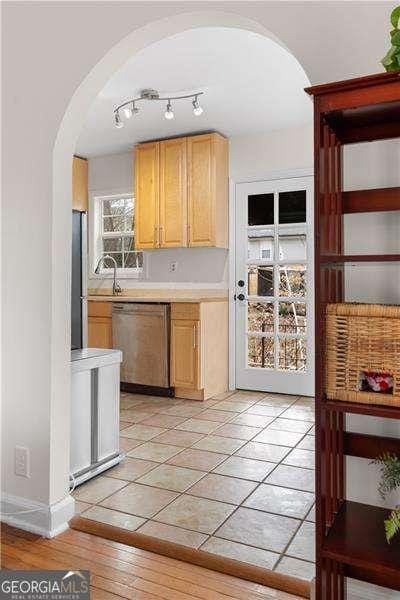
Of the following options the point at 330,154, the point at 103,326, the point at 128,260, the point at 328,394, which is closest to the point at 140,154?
the point at 128,260

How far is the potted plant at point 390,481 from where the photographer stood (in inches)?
47.7

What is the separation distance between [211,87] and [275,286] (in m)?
1.89

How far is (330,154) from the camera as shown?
1.46m

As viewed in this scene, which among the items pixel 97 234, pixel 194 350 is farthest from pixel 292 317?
pixel 97 234

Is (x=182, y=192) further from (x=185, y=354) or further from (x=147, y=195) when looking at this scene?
(x=185, y=354)

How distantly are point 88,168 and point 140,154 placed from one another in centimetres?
95

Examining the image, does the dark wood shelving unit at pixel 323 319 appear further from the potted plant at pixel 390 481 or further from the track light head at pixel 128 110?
the track light head at pixel 128 110

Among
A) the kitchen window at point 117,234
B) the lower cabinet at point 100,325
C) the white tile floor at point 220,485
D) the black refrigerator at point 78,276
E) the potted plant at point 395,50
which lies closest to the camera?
the potted plant at point 395,50

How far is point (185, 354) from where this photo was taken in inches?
170

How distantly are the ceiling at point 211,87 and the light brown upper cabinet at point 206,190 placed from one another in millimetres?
145

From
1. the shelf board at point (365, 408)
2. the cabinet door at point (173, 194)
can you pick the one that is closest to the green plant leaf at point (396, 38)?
the shelf board at point (365, 408)

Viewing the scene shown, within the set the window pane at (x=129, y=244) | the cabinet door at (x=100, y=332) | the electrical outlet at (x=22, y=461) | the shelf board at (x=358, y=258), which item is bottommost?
the electrical outlet at (x=22, y=461)

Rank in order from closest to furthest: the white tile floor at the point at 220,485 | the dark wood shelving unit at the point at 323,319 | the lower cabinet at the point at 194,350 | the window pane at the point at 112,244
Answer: the dark wood shelving unit at the point at 323,319 < the white tile floor at the point at 220,485 < the lower cabinet at the point at 194,350 < the window pane at the point at 112,244

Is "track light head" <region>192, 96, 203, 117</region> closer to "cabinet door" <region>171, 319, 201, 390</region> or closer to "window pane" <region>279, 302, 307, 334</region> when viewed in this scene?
"cabinet door" <region>171, 319, 201, 390</region>
